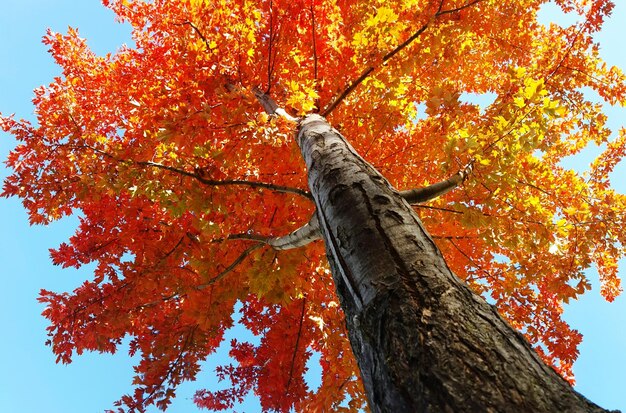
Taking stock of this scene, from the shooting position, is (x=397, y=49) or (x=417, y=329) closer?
(x=417, y=329)

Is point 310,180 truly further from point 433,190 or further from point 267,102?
point 267,102

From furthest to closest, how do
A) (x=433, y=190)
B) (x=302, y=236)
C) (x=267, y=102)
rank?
1. (x=267, y=102)
2. (x=302, y=236)
3. (x=433, y=190)

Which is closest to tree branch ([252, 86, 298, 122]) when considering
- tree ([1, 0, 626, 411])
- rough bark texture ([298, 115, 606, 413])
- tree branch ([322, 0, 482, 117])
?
tree ([1, 0, 626, 411])

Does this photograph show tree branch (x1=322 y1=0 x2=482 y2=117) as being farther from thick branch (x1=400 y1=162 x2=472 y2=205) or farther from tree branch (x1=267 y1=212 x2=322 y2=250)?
thick branch (x1=400 y1=162 x2=472 y2=205)

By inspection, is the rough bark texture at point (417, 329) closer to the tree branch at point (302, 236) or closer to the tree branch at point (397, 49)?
the tree branch at point (302, 236)

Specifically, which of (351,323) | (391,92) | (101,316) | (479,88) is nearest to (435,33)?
(391,92)

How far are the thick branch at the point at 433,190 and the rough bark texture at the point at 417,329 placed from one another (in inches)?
17.0

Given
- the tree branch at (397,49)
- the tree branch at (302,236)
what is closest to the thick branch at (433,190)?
the tree branch at (302,236)

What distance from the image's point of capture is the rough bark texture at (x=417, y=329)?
3.41 ft

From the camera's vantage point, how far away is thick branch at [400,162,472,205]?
94.4 inches

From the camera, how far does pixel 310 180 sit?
2.57m

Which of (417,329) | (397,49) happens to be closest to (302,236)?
(417,329)

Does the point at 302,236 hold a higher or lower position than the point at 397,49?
lower

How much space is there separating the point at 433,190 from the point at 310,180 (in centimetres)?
87
